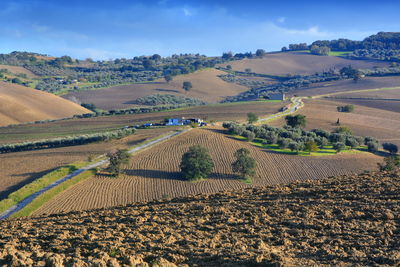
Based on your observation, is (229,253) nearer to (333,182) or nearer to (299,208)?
(299,208)

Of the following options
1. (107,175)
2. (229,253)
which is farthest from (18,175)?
(229,253)

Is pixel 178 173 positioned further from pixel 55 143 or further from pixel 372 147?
pixel 372 147

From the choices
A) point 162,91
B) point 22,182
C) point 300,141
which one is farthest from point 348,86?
point 22,182

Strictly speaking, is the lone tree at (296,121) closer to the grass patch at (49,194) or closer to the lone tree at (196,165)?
the lone tree at (196,165)

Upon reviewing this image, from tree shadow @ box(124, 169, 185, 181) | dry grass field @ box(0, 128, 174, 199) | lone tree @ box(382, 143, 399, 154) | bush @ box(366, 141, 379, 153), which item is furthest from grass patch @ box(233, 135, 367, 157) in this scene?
dry grass field @ box(0, 128, 174, 199)

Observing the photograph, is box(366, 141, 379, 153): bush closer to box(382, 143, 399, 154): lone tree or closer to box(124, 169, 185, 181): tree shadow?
box(382, 143, 399, 154): lone tree
